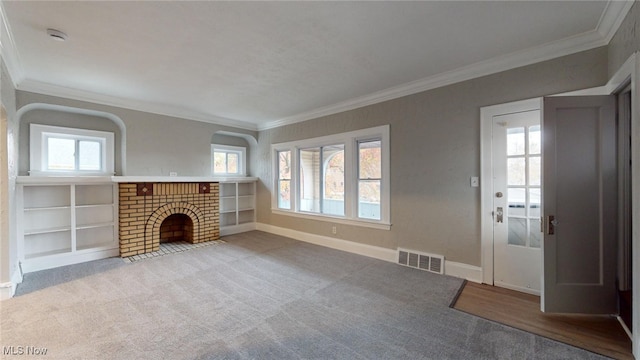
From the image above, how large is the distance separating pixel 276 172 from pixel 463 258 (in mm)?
3990

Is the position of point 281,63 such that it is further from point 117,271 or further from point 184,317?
point 117,271

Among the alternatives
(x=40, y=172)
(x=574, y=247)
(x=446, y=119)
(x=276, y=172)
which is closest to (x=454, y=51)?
(x=446, y=119)

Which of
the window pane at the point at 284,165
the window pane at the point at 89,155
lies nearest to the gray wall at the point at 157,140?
the window pane at the point at 89,155

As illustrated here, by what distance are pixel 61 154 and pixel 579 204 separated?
21.8 feet

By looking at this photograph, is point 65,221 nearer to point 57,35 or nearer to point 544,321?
point 57,35

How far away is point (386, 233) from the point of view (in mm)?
3986

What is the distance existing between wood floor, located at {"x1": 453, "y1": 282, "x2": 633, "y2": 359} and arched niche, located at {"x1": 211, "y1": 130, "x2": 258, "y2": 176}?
17.0 feet

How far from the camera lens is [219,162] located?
6059mm

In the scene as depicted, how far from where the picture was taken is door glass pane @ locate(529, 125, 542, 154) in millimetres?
2795

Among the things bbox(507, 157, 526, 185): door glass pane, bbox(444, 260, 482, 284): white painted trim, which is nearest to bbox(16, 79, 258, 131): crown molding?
bbox(444, 260, 482, 284): white painted trim

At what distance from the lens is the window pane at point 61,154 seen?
3896 mm

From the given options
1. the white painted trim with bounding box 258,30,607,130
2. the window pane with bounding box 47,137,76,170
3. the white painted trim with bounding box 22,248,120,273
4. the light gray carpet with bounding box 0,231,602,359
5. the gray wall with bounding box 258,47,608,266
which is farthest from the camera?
the window pane with bounding box 47,137,76,170

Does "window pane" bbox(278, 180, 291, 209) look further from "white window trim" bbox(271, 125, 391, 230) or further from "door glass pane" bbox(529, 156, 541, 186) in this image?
"door glass pane" bbox(529, 156, 541, 186)

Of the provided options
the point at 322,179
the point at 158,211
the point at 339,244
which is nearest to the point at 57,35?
the point at 158,211
